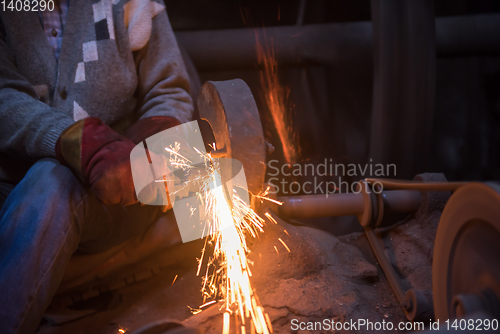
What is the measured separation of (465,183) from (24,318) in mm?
1244

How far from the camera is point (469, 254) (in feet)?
2.59

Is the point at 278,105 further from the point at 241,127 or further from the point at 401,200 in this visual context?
the point at 241,127

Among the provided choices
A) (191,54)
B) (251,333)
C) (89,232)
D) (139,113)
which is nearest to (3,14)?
(139,113)

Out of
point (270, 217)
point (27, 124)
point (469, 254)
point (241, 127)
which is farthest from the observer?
point (270, 217)

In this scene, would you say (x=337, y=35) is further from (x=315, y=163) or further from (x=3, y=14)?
(x=3, y=14)

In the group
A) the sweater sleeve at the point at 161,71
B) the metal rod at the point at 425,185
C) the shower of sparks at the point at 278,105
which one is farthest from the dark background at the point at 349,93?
the metal rod at the point at 425,185

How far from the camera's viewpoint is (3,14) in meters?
Answer: 1.20

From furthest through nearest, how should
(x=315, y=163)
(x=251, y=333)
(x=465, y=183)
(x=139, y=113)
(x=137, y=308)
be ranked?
(x=315, y=163) → (x=139, y=113) → (x=137, y=308) → (x=251, y=333) → (x=465, y=183)

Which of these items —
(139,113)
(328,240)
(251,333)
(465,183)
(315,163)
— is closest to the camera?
(465,183)

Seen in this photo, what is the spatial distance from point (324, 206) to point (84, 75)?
1.20m

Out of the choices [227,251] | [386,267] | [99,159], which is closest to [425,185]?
[386,267]

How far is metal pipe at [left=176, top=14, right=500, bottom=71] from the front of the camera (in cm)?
208

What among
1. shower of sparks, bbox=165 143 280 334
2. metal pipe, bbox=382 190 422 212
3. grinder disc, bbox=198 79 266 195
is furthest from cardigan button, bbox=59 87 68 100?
metal pipe, bbox=382 190 422 212

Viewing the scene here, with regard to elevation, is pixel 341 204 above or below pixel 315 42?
below
